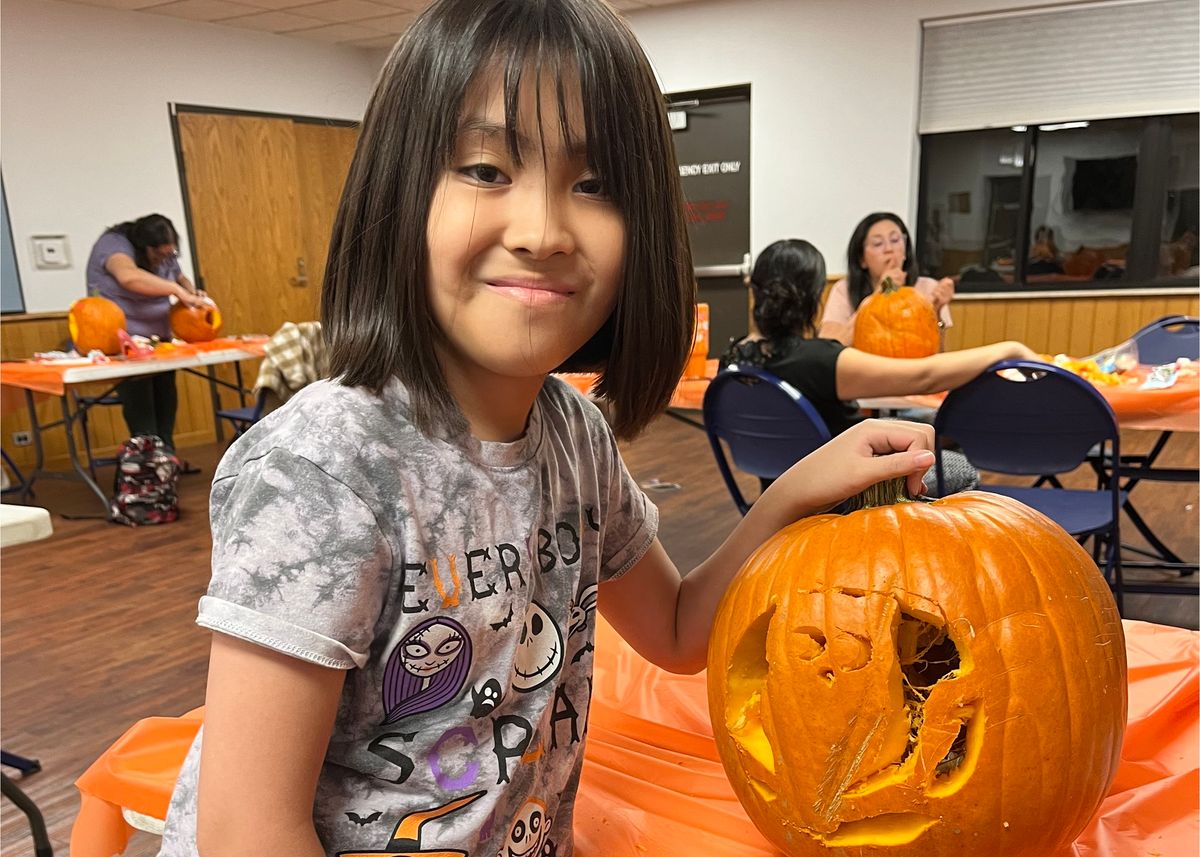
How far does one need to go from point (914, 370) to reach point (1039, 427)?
1.05ft

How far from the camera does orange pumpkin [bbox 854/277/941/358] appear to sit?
2779 mm

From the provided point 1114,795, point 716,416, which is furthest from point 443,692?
point 716,416

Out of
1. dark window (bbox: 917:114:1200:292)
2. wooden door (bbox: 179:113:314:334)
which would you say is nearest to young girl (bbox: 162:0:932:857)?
dark window (bbox: 917:114:1200:292)

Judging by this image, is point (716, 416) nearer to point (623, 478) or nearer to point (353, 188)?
point (623, 478)

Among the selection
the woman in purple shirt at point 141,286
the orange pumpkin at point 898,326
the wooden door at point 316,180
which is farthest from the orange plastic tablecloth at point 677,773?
the wooden door at point 316,180

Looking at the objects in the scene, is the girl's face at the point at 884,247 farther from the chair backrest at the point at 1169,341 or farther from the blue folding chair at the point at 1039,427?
the blue folding chair at the point at 1039,427

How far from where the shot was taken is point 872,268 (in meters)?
3.85

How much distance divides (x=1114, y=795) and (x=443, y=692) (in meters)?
0.62

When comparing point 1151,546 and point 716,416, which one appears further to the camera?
point 1151,546

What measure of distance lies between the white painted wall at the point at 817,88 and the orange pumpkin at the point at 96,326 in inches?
132

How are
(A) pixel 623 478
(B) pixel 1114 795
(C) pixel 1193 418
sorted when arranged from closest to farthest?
1. (B) pixel 1114 795
2. (A) pixel 623 478
3. (C) pixel 1193 418

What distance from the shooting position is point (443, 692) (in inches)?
27.0

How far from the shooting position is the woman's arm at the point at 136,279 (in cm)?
434

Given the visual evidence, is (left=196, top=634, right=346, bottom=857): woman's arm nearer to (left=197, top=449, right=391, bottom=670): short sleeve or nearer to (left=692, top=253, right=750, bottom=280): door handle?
(left=197, top=449, right=391, bottom=670): short sleeve
